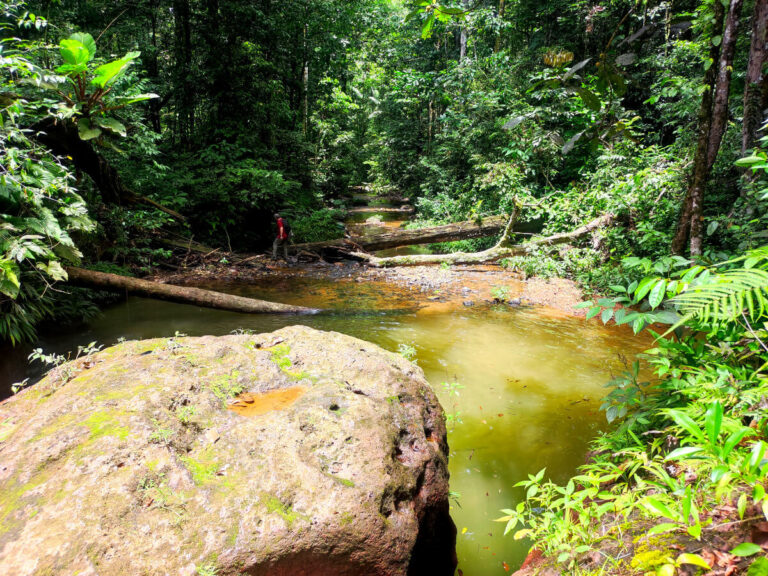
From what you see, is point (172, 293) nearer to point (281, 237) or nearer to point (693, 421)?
point (281, 237)

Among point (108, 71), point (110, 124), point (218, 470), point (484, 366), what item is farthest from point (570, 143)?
point (110, 124)

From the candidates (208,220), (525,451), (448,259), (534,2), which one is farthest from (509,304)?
(534,2)

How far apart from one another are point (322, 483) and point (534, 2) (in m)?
19.5

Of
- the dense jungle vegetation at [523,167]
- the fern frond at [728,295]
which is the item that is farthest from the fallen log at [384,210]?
the fern frond at [728,295]

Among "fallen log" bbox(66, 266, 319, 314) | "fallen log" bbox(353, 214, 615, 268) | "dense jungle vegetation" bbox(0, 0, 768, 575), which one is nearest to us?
"dense jungle vegetation" bbox(0, 0, 768, 575)

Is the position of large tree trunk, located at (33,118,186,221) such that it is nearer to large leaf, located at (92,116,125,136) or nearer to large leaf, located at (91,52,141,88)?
large leaf, located at (92,116,125,136)

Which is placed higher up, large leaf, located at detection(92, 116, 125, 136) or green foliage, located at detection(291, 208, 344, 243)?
large leaf, located at detection(92, 116, 125, 136)

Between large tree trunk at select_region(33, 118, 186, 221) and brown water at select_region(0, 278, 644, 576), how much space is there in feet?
7.23

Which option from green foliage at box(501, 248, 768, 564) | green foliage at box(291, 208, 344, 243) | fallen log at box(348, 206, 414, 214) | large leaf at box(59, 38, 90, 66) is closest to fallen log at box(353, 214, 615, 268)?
green foliage at box(291, 208, 344, 243)

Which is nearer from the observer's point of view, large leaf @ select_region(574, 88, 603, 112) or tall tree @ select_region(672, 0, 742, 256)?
large leaf @ select_region(574, 88, 603, 112)

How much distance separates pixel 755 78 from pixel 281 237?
9544 millimetres

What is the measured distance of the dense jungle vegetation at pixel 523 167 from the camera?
5.42 ft

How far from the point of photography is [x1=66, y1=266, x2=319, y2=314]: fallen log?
18.4 ft

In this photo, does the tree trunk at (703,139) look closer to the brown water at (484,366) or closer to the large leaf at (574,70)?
the brown water at (484,366)
